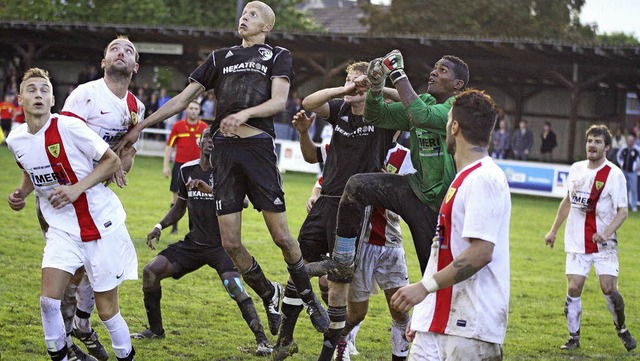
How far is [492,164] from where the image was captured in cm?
514

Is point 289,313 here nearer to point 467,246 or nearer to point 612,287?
point 467,246

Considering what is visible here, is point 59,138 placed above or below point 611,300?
above

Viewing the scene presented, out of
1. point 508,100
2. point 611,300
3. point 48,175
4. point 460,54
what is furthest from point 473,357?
point 508,100

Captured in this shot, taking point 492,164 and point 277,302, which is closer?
point 492,164

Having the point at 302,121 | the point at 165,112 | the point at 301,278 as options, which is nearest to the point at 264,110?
the point at 302,121

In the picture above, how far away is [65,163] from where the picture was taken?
22.4ft

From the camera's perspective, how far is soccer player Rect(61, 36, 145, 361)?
7504 mm

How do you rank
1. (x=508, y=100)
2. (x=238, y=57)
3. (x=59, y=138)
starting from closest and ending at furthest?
(x=59, y=138) < (x=238, y=57) < (x=508, y=100)

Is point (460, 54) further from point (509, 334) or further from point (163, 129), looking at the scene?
point (509, 334)

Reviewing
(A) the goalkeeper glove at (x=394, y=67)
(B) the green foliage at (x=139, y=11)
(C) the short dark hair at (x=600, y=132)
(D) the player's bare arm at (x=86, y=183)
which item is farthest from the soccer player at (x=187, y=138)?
(B) the green foliage at (x=139, y=11)

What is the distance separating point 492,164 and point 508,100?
3418cm

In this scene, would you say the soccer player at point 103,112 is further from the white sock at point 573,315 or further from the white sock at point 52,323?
the white sock at point 573,315

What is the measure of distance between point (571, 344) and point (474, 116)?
17.6 feet

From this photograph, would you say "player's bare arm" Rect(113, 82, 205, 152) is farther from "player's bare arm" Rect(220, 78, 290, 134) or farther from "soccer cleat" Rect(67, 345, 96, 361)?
"soccer cleat" Rect(67, 345, 96, 361)
